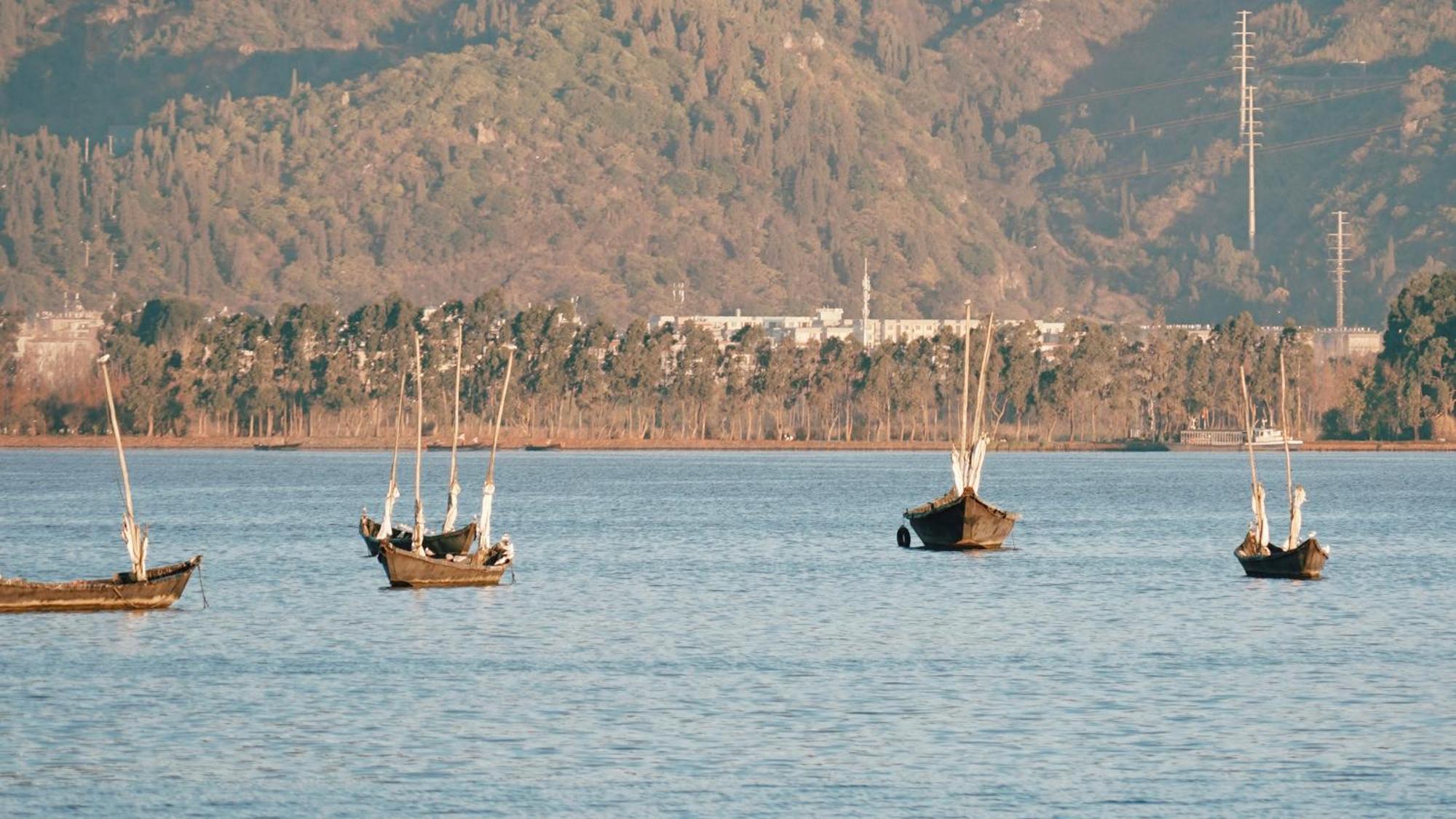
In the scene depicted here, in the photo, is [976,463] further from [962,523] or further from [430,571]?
[430,571]

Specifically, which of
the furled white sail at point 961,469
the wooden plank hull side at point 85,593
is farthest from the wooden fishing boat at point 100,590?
the furled white sail at point 961,469

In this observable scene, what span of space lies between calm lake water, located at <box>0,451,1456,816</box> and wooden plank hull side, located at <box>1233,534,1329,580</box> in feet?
2.59

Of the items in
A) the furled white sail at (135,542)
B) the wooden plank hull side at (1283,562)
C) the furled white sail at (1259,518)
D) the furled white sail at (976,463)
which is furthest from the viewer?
the furled white sail at (976,463)

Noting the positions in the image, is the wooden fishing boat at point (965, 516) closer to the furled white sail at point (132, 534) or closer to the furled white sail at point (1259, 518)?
the furled white sail at point (1259, 518)

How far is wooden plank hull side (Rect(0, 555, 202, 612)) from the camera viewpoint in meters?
77.9

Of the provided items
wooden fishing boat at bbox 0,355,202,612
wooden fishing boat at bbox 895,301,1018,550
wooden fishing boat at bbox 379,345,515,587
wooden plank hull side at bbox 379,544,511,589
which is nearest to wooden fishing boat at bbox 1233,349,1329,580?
wooden fishing boat at bbox 895,301,1018,550

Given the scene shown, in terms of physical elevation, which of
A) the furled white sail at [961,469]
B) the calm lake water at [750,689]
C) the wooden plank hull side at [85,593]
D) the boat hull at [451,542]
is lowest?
the calm lake water at [750,689]

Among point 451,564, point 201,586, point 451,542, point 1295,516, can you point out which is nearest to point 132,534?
point 201,586

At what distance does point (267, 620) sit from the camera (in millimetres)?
79250

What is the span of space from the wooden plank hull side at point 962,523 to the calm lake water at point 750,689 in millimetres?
2032

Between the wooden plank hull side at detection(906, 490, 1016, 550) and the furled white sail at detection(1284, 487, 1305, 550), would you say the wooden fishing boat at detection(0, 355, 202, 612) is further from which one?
the wooden plank hull side at detection(906, 490, 1016, 550)

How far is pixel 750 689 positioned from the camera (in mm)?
60469

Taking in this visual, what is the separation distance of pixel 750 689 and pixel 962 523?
170 feet

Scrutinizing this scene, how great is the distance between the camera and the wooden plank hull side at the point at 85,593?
7788 cm
